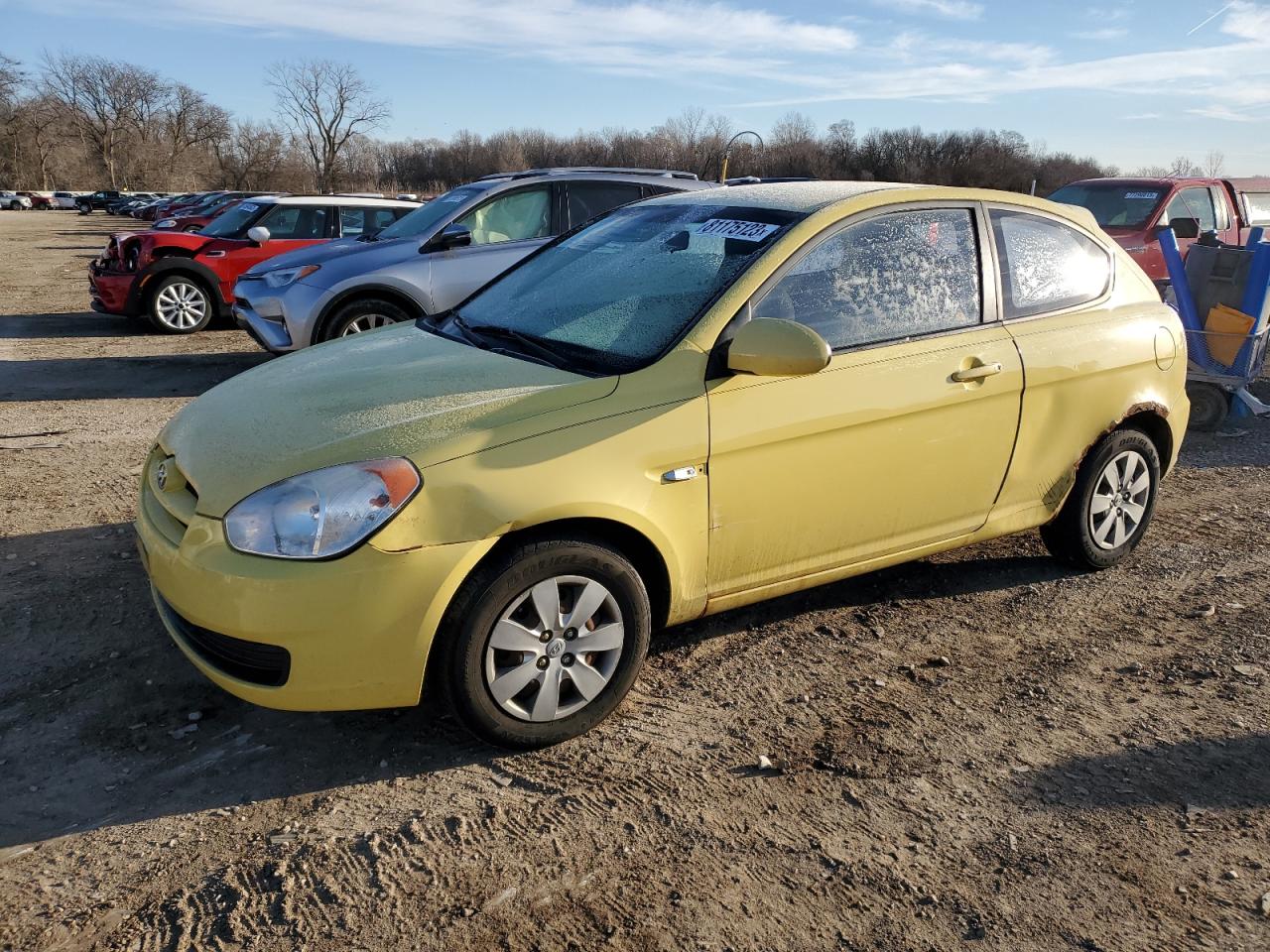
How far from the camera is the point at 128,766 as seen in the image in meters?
3.05

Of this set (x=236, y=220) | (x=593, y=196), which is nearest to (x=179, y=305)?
(x=236, y=220)

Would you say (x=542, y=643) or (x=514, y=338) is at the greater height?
(x=514, y=338)

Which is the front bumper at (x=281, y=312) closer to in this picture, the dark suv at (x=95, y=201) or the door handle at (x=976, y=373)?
the door handle at (x=976, y=373)

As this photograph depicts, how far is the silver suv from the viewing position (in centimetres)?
812

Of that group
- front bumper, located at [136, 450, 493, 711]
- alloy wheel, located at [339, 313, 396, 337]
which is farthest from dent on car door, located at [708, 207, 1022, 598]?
alloy wheel, located at [339, 313, 396, 337]

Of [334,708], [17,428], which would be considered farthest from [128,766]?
[17,428]

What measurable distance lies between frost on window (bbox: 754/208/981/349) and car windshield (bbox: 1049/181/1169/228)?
28.3ft

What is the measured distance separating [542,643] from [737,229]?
174cm

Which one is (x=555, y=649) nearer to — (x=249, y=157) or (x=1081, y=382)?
(x=1081, y=382)

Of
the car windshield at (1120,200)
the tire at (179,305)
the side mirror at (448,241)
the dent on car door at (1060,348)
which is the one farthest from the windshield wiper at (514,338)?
the car windshield at (1120,200)

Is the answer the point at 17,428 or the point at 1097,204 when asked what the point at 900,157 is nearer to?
the point at 1097,204

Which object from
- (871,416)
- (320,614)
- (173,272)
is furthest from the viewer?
(173,272)

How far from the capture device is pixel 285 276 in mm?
8727

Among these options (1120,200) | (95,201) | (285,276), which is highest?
(95,201)
